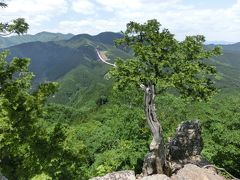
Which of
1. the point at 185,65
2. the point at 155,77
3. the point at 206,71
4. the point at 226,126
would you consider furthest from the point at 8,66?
the point at 226,126

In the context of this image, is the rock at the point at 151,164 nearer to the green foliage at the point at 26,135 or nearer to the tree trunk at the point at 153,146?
the tree trunk at the point at 153,146

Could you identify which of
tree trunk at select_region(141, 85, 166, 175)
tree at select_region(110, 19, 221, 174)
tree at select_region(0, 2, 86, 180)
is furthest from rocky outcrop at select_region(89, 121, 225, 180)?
tree at select_region(0, 2, 86, 180)

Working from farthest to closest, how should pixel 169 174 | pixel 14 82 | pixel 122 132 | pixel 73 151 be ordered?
pixel 122 132 → pixel 169 174 → pixel 73 151 → pixel 14 82

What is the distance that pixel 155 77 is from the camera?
29.3 metres

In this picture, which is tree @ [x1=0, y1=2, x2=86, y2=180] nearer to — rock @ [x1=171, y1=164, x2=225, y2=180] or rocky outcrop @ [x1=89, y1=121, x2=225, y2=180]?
rocky outcrop @ [x1=89, y1=121, x2=225, y2=180]

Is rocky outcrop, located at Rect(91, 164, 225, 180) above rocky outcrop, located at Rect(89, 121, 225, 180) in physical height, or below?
above

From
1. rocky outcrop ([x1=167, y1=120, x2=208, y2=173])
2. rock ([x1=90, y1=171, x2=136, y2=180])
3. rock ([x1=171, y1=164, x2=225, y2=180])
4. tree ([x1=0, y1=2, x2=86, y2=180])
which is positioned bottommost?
rocky outcrop ([x1=167, y1=120, x2=208, y2=173])

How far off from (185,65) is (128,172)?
9.34 m

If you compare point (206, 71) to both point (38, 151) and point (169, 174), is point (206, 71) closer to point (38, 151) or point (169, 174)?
point (169, 174)

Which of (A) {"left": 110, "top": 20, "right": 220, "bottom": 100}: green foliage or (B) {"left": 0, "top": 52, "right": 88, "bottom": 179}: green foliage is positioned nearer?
(B) {"left": 0, "top": 52, "right": 88, "bottom": 179}: green foliage

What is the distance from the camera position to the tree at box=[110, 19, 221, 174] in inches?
1134

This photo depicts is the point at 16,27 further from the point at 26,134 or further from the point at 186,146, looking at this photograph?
the point at 186,146

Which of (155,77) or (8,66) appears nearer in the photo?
(8,66)

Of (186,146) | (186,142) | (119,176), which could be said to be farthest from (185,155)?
(119,176)
